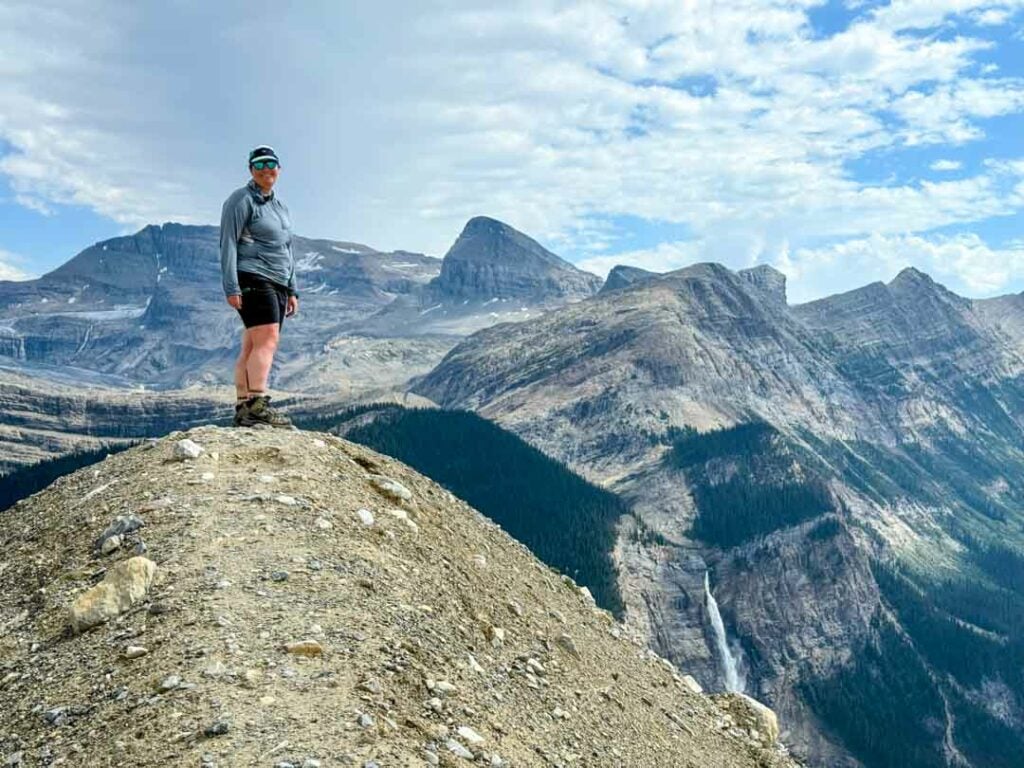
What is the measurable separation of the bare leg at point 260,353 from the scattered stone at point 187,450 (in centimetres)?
246

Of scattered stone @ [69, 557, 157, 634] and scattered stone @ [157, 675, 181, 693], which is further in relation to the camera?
scattered stone @ [69, 557, 157, 634]

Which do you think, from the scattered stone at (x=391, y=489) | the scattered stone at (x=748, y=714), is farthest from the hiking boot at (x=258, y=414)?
→ the scattered stone at (x=748, y=714)

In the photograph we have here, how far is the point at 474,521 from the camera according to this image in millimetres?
18547

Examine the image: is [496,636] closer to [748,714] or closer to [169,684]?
[169,684]

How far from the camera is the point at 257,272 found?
663 inches

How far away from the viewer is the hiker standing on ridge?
52.7ft

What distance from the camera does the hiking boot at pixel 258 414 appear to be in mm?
17812

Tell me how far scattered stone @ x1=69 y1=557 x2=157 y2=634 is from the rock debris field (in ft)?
0.09

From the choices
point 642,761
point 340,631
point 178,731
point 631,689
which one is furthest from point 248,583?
point 631,689

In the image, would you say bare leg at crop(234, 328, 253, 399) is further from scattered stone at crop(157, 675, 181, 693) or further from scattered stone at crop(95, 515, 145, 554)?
scattered stone at crop(157, 675, 181, 693)

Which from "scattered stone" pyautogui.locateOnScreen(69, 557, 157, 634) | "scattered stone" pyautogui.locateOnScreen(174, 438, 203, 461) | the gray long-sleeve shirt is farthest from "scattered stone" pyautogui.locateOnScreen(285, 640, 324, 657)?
the gray long-sleeve shirt

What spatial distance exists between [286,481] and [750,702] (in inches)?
443

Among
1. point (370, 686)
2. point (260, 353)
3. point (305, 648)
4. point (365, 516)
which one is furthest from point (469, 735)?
point (260, 353)

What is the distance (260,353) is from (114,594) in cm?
719
